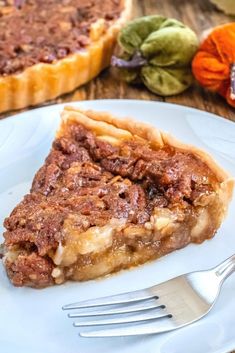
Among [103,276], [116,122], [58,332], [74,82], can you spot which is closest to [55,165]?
[116,122]

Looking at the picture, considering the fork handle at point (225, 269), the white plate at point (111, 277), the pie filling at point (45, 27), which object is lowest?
the white plate at point (111, 277)

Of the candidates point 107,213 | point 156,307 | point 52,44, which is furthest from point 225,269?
point 52,44

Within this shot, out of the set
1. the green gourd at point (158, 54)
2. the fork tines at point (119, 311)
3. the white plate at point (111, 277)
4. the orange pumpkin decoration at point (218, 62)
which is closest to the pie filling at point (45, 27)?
the green gourd at point (158, 54)

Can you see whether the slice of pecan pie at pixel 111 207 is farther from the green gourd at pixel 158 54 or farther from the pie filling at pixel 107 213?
the green gourd at pixel 158 54

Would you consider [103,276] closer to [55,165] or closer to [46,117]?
[55,165]

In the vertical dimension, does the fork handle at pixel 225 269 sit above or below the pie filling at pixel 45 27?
below

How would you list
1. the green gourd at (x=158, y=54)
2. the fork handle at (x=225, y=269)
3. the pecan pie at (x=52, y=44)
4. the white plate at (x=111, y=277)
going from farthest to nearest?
the green gourd at (x=158, y=54), the pecan pie at (x=52, y=44), the fork handle at (x=225, y=269), the white plate at (x=111, y=277)
